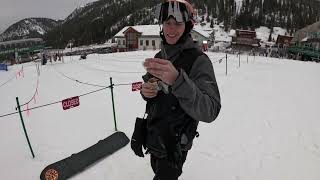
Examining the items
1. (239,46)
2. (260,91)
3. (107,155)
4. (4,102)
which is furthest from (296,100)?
(239,46)

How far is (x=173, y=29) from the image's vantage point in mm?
2432

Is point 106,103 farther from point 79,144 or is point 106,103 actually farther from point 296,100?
point 296,100

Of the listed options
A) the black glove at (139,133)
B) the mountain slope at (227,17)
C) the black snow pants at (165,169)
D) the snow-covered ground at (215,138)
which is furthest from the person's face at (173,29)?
the mountain slope at (227,17)

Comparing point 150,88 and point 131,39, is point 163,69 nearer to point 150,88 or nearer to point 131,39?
point 150,88

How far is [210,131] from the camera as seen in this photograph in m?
7.91

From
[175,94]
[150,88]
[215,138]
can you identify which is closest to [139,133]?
[150,88]

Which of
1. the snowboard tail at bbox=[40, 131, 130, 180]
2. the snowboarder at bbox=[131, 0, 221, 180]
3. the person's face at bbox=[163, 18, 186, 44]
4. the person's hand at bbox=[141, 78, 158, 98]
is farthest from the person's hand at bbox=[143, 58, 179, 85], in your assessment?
the snowboard tail at bbox=[40, 131, 130, 180]

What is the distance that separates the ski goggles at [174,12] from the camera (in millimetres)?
2361

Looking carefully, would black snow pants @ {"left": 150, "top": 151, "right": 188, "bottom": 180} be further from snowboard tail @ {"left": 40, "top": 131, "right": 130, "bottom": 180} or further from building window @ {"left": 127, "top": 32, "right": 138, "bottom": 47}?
building window @ {"left": 127, "top": 32, "right": 138, "bottom": 47}

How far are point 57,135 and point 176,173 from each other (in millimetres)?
6067

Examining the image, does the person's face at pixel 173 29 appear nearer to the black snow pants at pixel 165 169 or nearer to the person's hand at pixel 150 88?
the person's hand at pixel 150 88

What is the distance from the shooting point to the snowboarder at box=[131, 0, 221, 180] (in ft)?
6.28

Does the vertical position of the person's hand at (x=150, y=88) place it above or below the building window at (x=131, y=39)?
below

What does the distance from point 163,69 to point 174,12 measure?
2.45 feet
